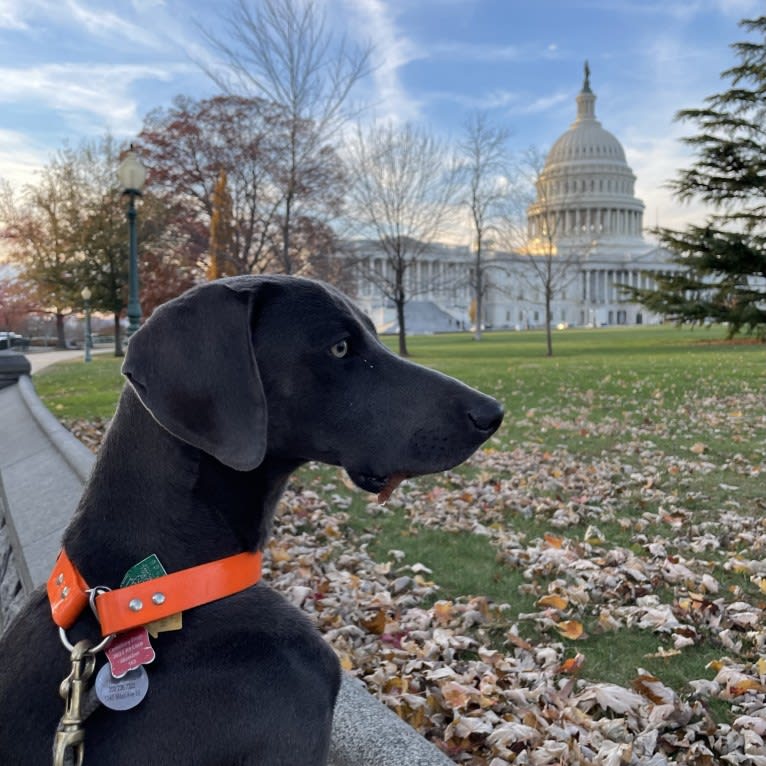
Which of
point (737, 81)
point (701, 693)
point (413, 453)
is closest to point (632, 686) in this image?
point (701, 693)

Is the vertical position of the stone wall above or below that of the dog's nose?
below

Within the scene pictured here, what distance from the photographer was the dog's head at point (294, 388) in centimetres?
162

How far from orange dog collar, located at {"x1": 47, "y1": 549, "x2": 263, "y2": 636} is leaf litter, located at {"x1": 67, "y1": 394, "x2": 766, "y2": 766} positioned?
177cm

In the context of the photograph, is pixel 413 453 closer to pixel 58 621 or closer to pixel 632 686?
pixel 58 621

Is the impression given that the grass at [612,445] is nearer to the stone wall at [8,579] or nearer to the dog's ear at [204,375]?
the stone wall at [8,579]

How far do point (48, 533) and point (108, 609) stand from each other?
310 centimetres

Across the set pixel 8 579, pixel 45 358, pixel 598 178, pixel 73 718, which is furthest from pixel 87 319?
pixel 598 178

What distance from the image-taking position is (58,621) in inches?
61.9

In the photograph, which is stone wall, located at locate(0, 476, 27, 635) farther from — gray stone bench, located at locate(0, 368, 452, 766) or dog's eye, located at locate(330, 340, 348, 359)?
dog's eye, located at locate(330, 340, 348, 359)

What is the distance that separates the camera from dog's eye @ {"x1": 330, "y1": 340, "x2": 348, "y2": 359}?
6.30ft

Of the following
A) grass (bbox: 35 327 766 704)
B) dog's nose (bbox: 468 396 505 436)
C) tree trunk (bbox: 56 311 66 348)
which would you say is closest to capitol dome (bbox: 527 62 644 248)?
tree trunk (bbox: 56 311 66 348)

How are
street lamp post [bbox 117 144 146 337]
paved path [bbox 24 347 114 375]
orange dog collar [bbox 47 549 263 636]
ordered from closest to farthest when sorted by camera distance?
orange dog collar [bbox 47 549 263 636]
street lamp post [bbox 117 144 146 337]
paved path [bbox 24 347 114 375]

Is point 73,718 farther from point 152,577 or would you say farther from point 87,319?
point 87,319

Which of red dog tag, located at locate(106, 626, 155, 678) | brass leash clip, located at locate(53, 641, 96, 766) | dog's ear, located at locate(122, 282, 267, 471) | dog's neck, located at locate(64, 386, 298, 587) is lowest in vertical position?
brass leash clip, located at locate(53, 641, 96, 766)
